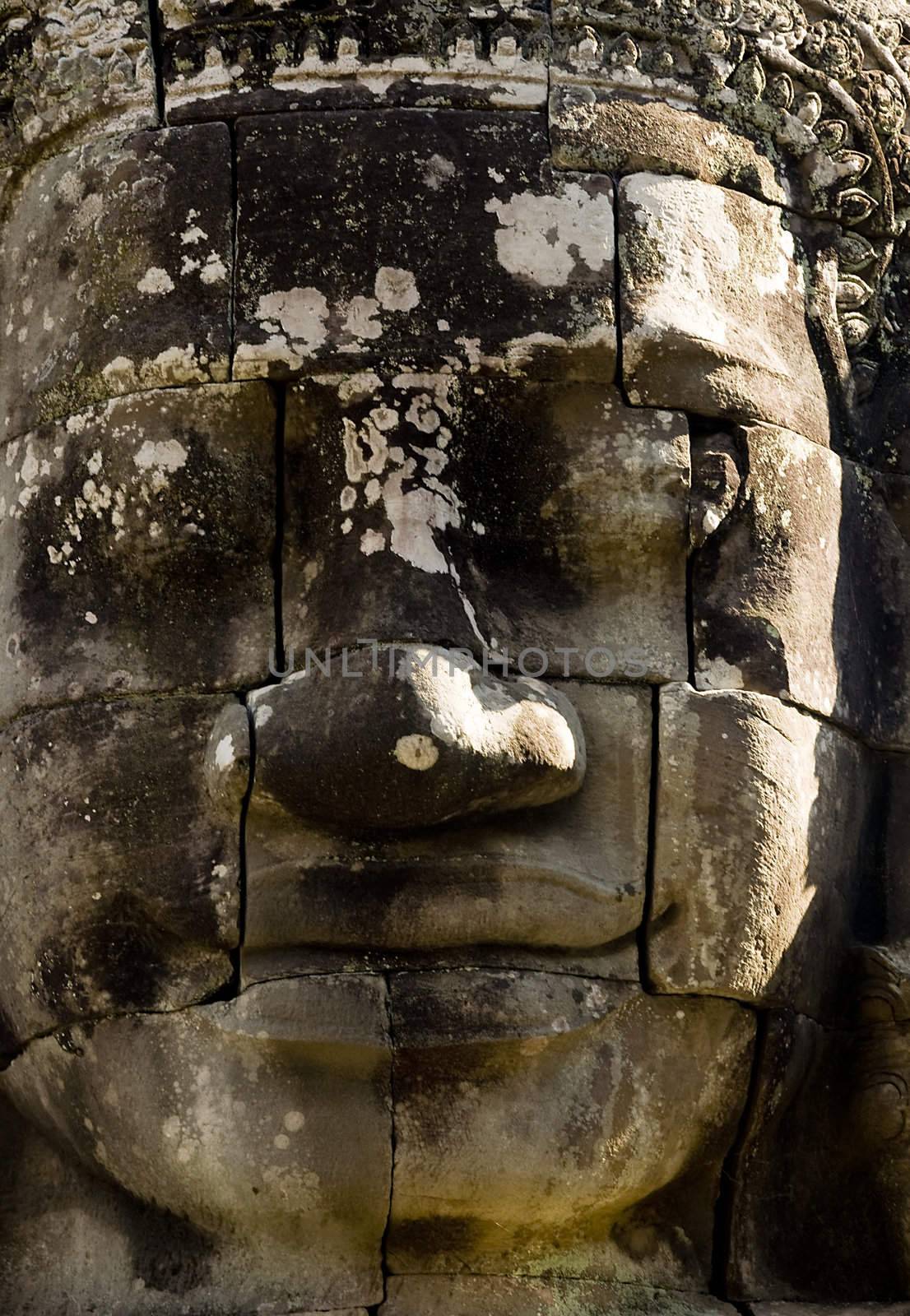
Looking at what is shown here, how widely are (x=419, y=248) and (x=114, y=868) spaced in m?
1.53

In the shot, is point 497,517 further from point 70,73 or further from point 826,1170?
point 826,1170

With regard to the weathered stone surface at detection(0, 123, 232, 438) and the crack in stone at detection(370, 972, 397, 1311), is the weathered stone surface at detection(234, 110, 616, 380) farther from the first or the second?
the crack in stone at detection(370, 972, 397, 1311)

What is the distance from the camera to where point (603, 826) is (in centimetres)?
575

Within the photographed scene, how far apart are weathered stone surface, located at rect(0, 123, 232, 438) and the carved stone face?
0.01 m

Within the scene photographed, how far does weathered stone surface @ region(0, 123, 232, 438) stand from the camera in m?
5.96

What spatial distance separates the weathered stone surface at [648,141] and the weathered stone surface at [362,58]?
0.33 ft

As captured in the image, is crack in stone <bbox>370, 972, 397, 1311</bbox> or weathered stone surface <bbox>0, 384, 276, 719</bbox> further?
weathered stone surface <bbox>0, 384, 276, 719</bbox>

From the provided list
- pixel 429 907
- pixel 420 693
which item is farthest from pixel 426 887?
pixel 420 693

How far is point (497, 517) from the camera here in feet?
19.4

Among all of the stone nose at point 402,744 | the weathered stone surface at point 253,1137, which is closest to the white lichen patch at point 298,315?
the stone nose at point 402,744

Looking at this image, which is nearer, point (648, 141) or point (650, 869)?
point (650, 869)

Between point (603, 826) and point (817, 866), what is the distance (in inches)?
20.7

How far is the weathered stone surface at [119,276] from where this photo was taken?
19.6 feet

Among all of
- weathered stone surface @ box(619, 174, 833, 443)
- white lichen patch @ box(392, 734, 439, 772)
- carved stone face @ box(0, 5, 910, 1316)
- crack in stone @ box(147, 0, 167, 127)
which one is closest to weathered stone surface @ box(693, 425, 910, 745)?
carved stone face @ box(0, 5, 910, 1316)
